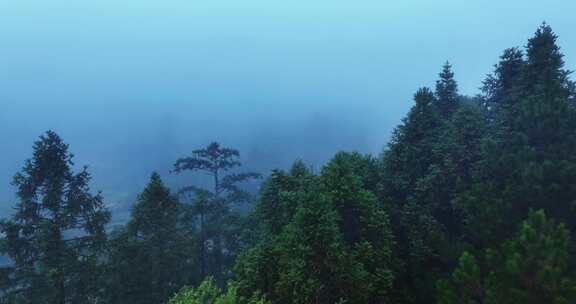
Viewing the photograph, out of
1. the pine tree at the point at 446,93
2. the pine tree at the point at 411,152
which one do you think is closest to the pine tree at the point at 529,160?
the pine tree at the point at 411,152

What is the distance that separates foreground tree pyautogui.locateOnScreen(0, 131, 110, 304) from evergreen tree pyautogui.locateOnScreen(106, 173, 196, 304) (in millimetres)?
2403

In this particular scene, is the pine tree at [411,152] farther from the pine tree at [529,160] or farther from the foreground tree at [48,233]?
the foreground tree at [48,233]

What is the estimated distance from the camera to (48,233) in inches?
950

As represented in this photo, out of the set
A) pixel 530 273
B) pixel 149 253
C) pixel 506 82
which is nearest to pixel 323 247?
pixel 530 273

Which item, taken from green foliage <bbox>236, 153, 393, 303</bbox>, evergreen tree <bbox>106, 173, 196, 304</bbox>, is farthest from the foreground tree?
green foliage <bbox>236, 153, 393, 303</bbox>

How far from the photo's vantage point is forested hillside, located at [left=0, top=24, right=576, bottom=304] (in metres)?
14.6

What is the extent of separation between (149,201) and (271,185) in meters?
10.5

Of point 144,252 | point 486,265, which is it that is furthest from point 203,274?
point 486,265

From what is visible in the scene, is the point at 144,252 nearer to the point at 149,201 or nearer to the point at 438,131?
the point at 149,201

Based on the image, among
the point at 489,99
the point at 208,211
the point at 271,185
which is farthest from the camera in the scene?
the point at 208,211

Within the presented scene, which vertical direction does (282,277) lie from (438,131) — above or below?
below

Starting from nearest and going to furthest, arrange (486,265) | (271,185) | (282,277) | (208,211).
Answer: (486,265) → (282,277) → (271,185) → (208,211)

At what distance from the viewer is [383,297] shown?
19.2 metres

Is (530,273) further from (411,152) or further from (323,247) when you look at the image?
(411,152)
